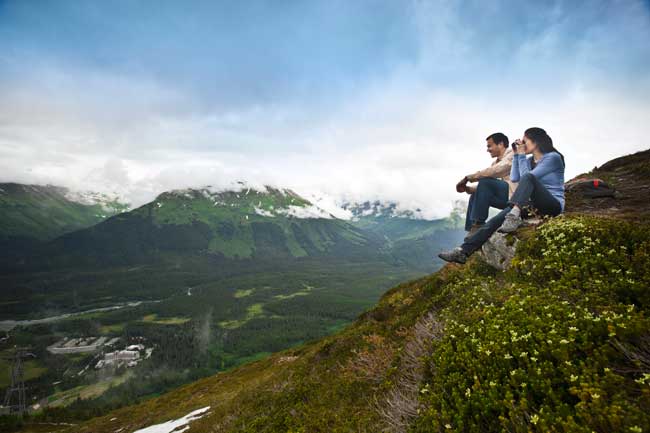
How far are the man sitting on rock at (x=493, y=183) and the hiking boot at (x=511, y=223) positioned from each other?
1.19 m

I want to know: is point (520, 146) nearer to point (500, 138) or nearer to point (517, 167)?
point (517, 167)

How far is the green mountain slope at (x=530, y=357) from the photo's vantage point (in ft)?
11.5

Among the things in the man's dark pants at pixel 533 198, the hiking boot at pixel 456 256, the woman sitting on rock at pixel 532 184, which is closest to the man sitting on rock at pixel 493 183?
the woman sitting on rock at pixel 532 184

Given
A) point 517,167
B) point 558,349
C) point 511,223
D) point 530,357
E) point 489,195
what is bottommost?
point 530,357

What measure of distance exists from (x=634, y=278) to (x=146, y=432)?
36.3 m

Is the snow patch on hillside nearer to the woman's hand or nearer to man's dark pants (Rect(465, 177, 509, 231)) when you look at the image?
man's dark pants (Rect(465, 177, 509, 231))

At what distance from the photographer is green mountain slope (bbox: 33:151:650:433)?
3.50 m

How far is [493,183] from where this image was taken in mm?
11523

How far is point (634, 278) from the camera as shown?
213 inches

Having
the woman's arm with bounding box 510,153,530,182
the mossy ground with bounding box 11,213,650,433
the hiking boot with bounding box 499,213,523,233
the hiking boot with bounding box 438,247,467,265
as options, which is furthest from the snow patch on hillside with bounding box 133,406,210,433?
the woman's arm with bounding box 510,153,530,182

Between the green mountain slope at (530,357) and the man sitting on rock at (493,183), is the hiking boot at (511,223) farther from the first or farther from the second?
the man sitting on rock at (493,183)

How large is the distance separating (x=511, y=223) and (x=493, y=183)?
2.22 metres

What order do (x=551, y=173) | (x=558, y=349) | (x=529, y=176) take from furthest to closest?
(x=551, y=173) < (x=529, y=176) < (x=558, y=349)

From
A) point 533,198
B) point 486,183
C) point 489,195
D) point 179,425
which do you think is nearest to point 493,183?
point 486,183
